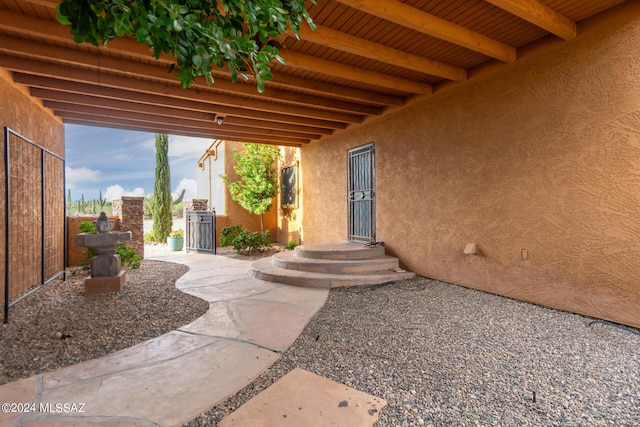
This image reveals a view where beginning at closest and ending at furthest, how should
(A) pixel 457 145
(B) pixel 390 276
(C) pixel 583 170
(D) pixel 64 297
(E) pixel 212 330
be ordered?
(E) pixel 212 330
(C) pixel 583 170
(D) pixel 64 297
(A) pixel 457 145
(B) pixel 390 276

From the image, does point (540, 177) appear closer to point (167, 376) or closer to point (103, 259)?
point (167, 376)

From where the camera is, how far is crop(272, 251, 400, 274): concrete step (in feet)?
16.1

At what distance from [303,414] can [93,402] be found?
1229 mm

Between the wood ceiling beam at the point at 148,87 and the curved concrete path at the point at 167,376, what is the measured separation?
3.09 m

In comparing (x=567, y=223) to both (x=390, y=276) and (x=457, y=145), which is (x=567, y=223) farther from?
(x=390, y=276)

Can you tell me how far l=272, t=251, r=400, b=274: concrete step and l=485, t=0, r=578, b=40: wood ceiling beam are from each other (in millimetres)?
3562

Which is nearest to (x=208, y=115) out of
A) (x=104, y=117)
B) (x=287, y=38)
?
(x=104, y=117)

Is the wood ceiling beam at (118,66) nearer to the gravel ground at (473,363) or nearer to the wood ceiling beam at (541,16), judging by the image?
the gravel ground at (473,363)

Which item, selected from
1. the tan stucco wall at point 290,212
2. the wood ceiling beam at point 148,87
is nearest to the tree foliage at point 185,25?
the wood ceiling beam at point 148,87

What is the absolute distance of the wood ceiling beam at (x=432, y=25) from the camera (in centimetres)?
274

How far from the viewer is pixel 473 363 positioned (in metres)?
2.26

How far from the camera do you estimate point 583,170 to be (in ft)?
10.4

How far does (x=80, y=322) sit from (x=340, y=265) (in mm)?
3273

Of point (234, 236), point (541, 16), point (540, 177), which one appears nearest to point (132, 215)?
point (234, 236)
